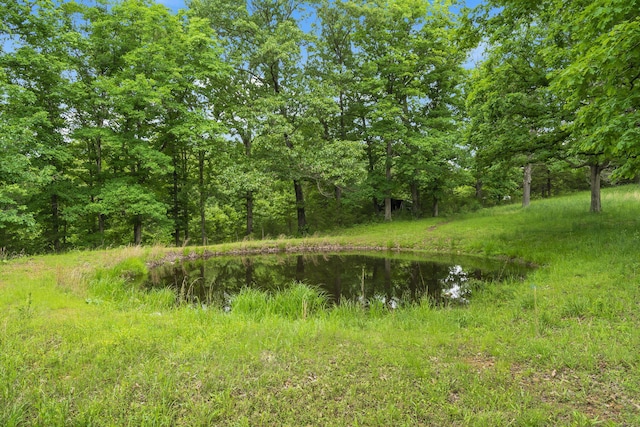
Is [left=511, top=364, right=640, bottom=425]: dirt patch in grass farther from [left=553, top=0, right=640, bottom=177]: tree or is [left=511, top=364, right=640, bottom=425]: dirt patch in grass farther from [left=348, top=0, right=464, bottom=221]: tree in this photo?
[left=348, top=0, right=464, bottom=221]: tree

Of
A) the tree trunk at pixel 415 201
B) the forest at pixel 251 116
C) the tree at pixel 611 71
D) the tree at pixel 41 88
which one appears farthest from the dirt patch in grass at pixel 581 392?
the tree trunk at pixel 415 201

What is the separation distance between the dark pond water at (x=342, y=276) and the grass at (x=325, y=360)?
1.38m

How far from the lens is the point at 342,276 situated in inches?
459

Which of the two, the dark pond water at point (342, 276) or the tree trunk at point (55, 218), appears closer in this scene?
the dark pond water at point (342, 276)

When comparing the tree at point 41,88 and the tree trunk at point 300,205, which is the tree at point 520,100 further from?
Answer: the tree at point 41,88

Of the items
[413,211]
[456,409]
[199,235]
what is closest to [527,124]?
[456,409]

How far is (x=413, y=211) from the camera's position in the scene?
84.0 ft

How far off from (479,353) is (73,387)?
4.93m

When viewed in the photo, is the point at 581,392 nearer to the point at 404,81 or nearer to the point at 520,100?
the point at 520,100

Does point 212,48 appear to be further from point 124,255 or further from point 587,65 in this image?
point 587,65

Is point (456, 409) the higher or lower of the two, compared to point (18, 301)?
lower

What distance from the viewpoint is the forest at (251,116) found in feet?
43.0

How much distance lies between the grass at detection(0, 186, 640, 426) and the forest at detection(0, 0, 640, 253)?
7842mm

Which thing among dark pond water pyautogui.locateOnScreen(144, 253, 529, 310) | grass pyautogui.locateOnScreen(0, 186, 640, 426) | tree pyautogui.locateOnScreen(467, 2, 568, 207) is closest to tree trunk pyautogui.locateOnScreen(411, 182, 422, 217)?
dark pond water pyautogui.locateOnScreen(144, 253, 529, 310)
